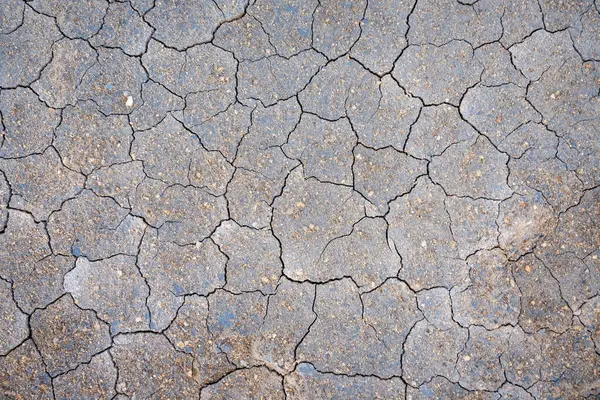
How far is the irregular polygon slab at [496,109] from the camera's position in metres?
2.79

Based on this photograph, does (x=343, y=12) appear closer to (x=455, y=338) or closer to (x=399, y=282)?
(x=399, y=282)

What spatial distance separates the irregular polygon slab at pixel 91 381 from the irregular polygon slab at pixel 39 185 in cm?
90

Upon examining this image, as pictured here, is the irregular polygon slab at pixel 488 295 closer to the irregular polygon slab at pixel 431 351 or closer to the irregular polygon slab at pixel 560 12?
the irregular polygon slab at pixel 431 351

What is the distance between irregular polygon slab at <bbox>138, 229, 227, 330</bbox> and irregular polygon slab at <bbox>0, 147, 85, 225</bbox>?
0.57m

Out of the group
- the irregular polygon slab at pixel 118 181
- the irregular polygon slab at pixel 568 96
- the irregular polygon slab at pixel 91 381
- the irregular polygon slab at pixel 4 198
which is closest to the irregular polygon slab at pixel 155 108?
the irregular polygon slab at pixel 118 181

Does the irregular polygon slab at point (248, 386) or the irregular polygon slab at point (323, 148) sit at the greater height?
the irregular polygon slab at point (323, 148)

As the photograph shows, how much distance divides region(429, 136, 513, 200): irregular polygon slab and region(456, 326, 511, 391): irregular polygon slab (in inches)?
31.2

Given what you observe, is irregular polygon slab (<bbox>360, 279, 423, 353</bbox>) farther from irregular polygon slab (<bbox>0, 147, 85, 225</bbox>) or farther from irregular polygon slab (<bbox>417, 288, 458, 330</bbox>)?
irregular polygon slab (<bbox>0, 147, 85, 225</bbox>)

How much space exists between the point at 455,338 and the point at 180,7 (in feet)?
8.24

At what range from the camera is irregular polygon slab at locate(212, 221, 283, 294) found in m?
2.78

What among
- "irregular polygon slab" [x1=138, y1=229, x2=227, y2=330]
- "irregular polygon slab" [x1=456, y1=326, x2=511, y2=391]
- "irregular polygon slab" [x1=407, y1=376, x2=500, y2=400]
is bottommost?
"irregular polygon slab" [x1=407, y1=376, x2=500, y2=400]

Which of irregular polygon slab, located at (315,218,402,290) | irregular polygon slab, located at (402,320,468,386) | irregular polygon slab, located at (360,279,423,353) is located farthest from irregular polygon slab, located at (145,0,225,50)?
irregular polygon slab, located at (402,320,468,386)

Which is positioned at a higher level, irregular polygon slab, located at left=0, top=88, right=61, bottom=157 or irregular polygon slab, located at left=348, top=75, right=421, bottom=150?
irregular polygon slab, located at left=0, top=88, right=61, bottom=157

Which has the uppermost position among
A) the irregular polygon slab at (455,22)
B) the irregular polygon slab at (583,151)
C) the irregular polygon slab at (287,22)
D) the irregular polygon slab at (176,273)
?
the irregular polygon slab at (287,22)
